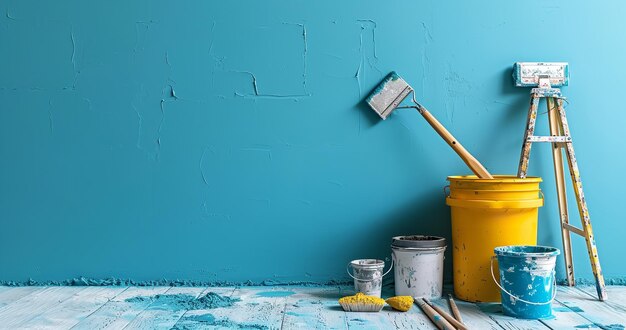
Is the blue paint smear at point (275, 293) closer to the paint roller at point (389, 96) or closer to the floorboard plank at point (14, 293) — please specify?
the paint roller at point (389, 96)

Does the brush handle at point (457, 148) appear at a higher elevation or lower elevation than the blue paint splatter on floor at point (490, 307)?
higher

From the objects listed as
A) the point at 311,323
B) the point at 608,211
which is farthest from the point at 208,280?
the point at 608,211

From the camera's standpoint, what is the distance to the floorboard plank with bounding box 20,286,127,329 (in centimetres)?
261

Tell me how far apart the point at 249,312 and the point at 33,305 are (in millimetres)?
941

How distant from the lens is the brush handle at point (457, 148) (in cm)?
307

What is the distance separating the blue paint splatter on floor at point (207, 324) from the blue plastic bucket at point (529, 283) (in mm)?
963

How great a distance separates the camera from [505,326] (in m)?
2.55

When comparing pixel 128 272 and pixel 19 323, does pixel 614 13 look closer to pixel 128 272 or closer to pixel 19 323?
pixel 128 272

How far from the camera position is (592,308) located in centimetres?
282

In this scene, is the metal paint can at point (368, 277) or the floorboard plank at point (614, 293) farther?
the metal paint can at point (368, 277)

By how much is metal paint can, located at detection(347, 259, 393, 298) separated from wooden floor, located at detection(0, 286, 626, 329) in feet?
0.44

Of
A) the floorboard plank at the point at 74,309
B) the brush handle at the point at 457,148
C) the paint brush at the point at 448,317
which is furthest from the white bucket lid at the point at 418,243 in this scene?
the floorboard plank at the point at 74,309

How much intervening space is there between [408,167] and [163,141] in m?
1.19

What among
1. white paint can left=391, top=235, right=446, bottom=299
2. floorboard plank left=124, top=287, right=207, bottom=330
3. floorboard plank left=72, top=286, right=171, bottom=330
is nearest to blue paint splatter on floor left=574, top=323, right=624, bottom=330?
white paint can left=391, top=235, right=446, bottom=299
